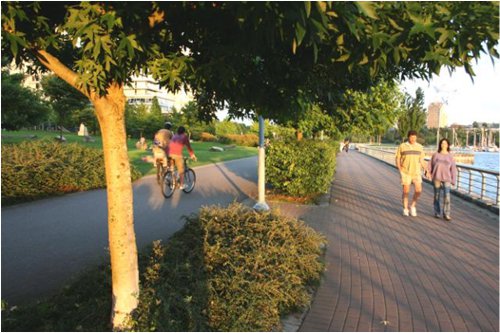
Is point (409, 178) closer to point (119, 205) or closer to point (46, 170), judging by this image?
point (119, 205)

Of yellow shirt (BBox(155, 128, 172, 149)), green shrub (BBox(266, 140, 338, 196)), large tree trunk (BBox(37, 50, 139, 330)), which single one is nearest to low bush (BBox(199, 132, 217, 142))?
yellow shirt (BBox(155, 128, 172, 149))

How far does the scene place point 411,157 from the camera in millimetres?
9625

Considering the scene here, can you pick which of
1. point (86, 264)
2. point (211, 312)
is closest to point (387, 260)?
point (211, 312)

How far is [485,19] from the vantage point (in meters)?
2.12

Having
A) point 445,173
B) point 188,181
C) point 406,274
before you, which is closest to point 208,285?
point 406,274

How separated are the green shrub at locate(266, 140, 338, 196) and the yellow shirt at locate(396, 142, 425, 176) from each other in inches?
89.7

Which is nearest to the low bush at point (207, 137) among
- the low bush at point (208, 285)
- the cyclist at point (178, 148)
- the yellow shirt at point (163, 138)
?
the yellow shirt at point (163, 138)

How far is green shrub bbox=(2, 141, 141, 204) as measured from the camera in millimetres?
9680

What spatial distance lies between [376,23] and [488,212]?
1023 centimetres

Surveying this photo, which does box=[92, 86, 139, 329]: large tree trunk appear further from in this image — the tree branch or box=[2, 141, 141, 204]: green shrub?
box=[2, 141, 141, 204]: green shrub

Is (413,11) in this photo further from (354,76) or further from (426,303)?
(426,303)

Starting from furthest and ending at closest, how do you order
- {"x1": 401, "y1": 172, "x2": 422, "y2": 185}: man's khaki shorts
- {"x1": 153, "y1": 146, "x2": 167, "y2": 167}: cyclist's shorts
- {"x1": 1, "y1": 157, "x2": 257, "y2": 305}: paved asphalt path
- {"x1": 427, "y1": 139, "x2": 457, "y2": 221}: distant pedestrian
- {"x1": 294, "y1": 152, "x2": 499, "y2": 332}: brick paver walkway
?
1. {"x1": 153, "y1": 146, "x2": 167, "y2": 167}: cyclist's shorts
2. {"x1": 401, "y1": 172, "x2": 422, "y2": 185}: man's khaki shorts
3. {"x1": 427, "y1": 139, "x2": 457, "y2": 221}: distant pedestrian
4. {"x1": 1, "y1": 157, "x2": 257, "y2": 305}: paved asphalt path
5. {"x1": 294, "y1": 152, "x2": 499, "y2": 332}: brick paver walkway

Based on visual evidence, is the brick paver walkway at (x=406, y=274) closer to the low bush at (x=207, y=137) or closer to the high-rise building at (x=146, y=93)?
the high-rise building at (x=146, y=93)

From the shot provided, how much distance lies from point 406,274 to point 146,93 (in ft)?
356
